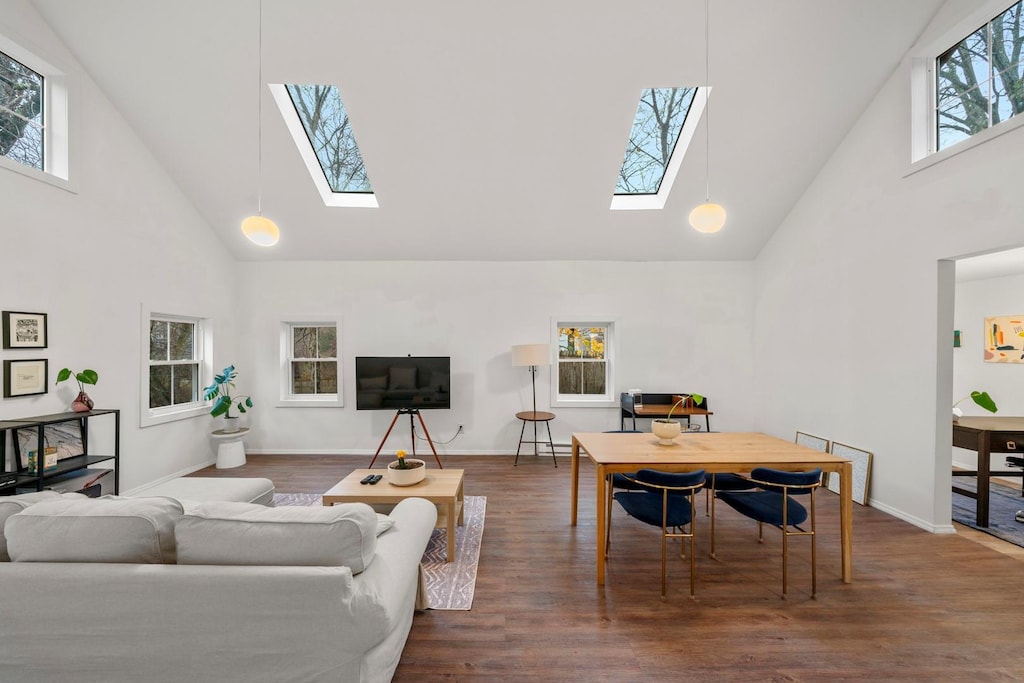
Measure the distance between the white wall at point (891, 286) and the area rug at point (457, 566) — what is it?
11.8 feet

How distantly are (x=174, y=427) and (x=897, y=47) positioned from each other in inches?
311

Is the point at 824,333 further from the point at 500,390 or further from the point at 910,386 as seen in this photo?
the point at 500,390

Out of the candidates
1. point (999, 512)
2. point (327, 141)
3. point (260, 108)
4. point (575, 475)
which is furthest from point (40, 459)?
point (999, 512)

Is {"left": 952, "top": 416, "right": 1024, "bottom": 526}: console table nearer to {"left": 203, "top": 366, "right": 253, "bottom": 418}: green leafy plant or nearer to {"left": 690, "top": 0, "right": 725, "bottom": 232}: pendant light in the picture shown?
{"left": 690, "top": 0, "right": 725, "bottom": 232}: pendant light

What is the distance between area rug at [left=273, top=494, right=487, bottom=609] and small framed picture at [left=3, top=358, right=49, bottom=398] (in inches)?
130

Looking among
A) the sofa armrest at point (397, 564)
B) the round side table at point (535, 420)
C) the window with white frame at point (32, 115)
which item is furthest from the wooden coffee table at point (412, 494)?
the window with white frame at point (32, 115)

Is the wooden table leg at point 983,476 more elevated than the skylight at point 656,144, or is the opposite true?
the skylight at point 656,144

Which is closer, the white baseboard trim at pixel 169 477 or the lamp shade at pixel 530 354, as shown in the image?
the white baseboard trim at pixel 169 477

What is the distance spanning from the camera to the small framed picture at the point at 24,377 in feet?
10.2

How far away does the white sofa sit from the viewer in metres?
1.48

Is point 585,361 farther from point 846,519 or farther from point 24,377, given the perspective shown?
point 24,377

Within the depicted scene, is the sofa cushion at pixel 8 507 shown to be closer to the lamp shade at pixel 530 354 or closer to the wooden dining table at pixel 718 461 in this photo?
the wooden dining table at pixel 718 461

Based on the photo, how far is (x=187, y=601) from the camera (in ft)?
4.84

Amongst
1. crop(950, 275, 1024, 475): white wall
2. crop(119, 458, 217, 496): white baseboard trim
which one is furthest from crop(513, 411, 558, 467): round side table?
crop(950, 275, 1024, 475): white wall
